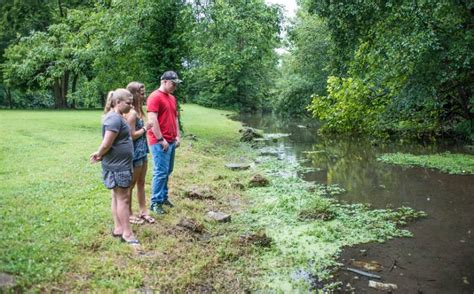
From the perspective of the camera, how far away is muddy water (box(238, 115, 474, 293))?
5.14 meters

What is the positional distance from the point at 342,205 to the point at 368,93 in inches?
409

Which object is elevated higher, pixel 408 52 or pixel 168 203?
pixel 408 52

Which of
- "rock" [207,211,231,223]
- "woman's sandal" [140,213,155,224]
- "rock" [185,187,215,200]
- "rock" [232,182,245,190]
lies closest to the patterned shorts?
"woman's sandal" [140,213,155,224]

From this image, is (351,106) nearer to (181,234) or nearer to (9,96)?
(181,234)

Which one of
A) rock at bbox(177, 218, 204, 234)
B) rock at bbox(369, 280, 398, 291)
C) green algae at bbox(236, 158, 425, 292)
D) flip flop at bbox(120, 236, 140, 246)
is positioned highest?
flip flop at bbox(120, 236, 140, 246)

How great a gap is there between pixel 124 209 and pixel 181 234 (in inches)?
41.6

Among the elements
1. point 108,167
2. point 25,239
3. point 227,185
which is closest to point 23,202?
point 25,239

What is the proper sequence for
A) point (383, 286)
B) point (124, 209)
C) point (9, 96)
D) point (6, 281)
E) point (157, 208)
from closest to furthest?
point (6, 281)
point (383, 286)
point (124, 209)
point (157, 208)
point (9, 96)

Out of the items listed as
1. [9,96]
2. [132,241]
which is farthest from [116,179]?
[9,96]

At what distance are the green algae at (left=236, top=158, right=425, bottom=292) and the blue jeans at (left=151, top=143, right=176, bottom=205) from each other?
59.2 inches

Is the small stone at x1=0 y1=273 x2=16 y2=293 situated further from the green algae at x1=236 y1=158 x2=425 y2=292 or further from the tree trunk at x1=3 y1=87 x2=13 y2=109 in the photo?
the tree trunk at x1=3 y1=87 x2=13 y2=109

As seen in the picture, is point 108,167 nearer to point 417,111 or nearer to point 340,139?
point 417,111

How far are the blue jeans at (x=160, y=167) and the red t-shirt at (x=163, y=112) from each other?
0.48 ft

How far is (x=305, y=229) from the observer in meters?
6.95
